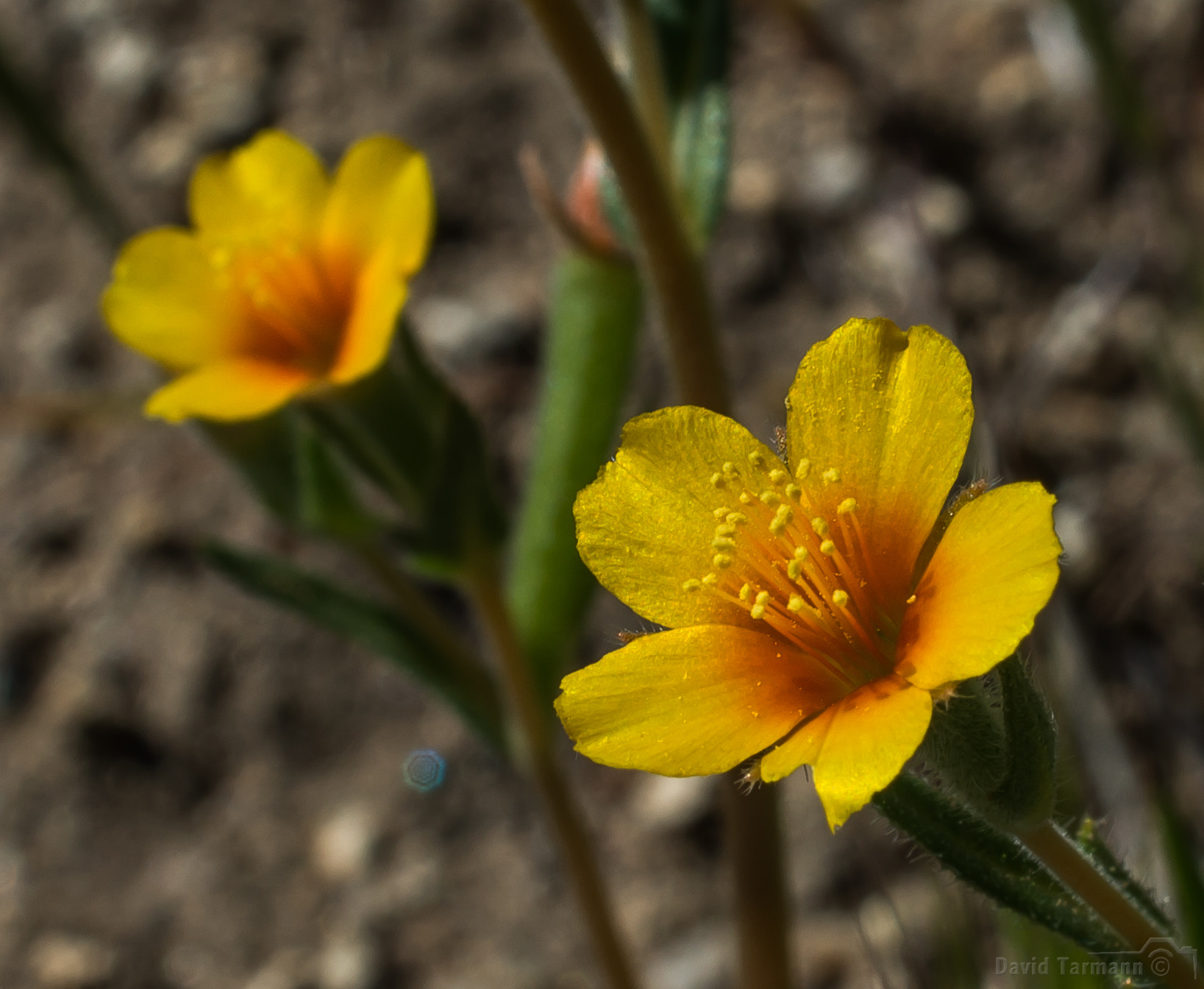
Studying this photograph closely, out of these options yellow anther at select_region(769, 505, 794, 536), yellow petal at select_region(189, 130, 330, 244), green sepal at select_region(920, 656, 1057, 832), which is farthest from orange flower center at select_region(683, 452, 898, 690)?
yellow petal at select_region(189, 130, 330, 244)

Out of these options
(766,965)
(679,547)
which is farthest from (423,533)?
(766,965)

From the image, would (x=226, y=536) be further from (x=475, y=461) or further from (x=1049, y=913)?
(x=1049, y=913)

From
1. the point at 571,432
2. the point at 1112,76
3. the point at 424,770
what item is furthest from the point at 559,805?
the point at 1112,76

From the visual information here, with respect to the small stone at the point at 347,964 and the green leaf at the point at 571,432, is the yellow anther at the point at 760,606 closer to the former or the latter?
the green leaf at the point at 571,432

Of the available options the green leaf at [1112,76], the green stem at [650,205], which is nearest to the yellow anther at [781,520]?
the green stem at [650,205]

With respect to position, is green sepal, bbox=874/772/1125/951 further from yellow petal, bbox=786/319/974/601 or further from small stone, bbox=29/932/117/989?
small stone, bbox=29/932/117/989
